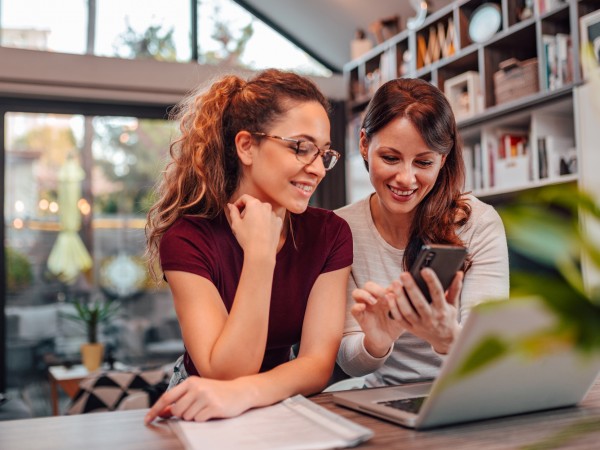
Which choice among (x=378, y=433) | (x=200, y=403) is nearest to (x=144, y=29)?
(x=200, y=403)

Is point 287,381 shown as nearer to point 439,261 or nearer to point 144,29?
point 439,261

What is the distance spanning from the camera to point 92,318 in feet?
15.0

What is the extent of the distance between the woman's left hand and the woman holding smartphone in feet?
1.07

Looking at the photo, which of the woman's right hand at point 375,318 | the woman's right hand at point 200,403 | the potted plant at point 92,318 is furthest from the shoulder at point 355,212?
the potted plant at point 92,318

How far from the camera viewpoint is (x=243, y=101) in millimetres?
1549

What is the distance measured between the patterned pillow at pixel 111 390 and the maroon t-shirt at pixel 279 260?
1.40 m

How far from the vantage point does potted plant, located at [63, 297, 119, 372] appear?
441 centimetres

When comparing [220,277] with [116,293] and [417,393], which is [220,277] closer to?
[417,393]

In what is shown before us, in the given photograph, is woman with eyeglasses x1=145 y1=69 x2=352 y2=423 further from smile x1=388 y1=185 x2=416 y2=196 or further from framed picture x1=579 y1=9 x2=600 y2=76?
framed picture x1=579 y1=9 x2=600 y2=76

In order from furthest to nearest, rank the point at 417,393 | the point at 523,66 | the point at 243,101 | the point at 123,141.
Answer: the point at 123,141
the point at 523,66
the point at 243,101
the point at 417,393

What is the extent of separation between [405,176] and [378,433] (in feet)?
2.81

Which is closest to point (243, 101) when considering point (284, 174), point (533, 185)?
point (284, 174)

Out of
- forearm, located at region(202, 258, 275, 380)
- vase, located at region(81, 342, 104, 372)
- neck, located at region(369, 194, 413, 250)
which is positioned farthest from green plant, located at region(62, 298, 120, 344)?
forearm, located at region(202, 258, 275, 380)

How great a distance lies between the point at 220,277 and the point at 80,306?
364cm
